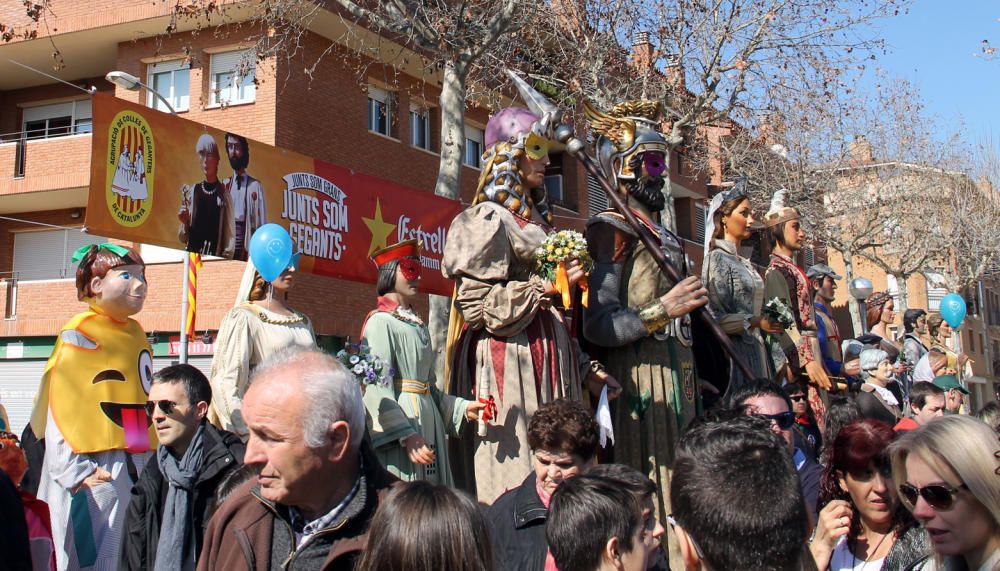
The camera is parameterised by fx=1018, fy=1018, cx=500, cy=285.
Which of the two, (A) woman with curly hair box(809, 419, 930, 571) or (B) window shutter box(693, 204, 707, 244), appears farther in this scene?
(B) window shutter box(693, 204, 707, 244)

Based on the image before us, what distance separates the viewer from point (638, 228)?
538 centimetres

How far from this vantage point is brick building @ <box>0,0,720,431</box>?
19.0 m

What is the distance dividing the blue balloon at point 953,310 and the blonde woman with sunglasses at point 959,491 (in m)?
12.7

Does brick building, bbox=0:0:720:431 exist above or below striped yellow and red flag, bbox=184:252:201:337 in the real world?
above

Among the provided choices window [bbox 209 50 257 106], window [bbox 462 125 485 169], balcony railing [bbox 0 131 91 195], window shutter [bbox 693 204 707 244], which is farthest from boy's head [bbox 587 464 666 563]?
window shutter [bbox 693 204 707 244]

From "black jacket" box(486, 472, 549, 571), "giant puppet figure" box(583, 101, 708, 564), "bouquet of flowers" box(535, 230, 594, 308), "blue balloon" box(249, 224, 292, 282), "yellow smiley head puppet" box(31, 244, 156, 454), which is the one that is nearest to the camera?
"black jacket" box(486, 472, 549, 571)

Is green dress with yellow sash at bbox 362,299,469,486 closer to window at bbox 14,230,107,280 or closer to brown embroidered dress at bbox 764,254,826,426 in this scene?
brown embroidered dress at bbox 764,254,826,426

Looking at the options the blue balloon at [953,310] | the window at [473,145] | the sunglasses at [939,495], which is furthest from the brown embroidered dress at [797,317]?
the window at [473,145]

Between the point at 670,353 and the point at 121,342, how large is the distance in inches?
119

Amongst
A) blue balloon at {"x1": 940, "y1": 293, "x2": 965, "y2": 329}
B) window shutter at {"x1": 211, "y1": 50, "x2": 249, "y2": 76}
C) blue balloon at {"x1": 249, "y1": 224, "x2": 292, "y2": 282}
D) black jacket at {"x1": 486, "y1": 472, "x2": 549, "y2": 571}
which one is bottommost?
black jacket at {"x1": 486, "y1": 472, "x2": 549, "y2": 571}

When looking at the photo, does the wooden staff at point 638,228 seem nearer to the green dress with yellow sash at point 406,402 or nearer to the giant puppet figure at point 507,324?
the giant puppet figure at point 507,324

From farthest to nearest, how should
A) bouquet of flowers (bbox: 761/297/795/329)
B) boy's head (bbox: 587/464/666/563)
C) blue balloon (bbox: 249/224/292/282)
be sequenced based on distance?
bouquet of flowers (bbox: 761/297/795/329)
blue balloon (bbox: 249/224/292/282)
boy's head (bbox: 587/464/666/563)

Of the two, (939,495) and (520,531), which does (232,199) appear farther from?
(939,495)

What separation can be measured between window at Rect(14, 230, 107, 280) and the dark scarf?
18.8m
